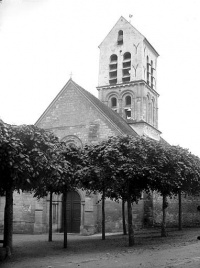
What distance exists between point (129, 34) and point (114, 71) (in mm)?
4778

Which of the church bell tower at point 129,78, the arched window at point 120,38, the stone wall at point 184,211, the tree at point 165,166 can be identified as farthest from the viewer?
the arched window at point 120,38

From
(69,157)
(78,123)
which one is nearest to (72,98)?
(78,123)

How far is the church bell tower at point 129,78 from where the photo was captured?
1604 inches

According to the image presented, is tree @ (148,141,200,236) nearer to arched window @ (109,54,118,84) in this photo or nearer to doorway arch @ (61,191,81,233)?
doorway arch @ (61,191,81,233)

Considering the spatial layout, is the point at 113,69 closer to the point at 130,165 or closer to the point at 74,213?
the point at 74,213

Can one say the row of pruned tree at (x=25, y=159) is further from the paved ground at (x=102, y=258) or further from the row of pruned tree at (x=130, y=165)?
the row of pruned tree at (x=130, y=165)

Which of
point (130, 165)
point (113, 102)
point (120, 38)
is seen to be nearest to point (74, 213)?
point (130, 165)

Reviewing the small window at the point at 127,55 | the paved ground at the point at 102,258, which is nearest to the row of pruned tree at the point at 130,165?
the paved ground at the point at 102,258

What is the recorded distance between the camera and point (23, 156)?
13.4 metres

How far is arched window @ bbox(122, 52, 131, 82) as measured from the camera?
42.6m

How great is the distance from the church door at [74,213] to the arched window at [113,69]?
56.9 ft

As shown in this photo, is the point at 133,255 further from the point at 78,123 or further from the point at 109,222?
the point at 78,123

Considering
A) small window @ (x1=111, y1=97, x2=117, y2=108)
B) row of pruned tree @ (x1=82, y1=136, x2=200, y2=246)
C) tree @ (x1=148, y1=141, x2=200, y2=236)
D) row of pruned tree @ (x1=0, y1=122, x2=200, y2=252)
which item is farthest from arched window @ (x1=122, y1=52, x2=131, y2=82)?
row of pruned tree @ (x1=82, y1=136, x2=200, y2=246)

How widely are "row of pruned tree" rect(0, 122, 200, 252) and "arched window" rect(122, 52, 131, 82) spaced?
67.8 feet
